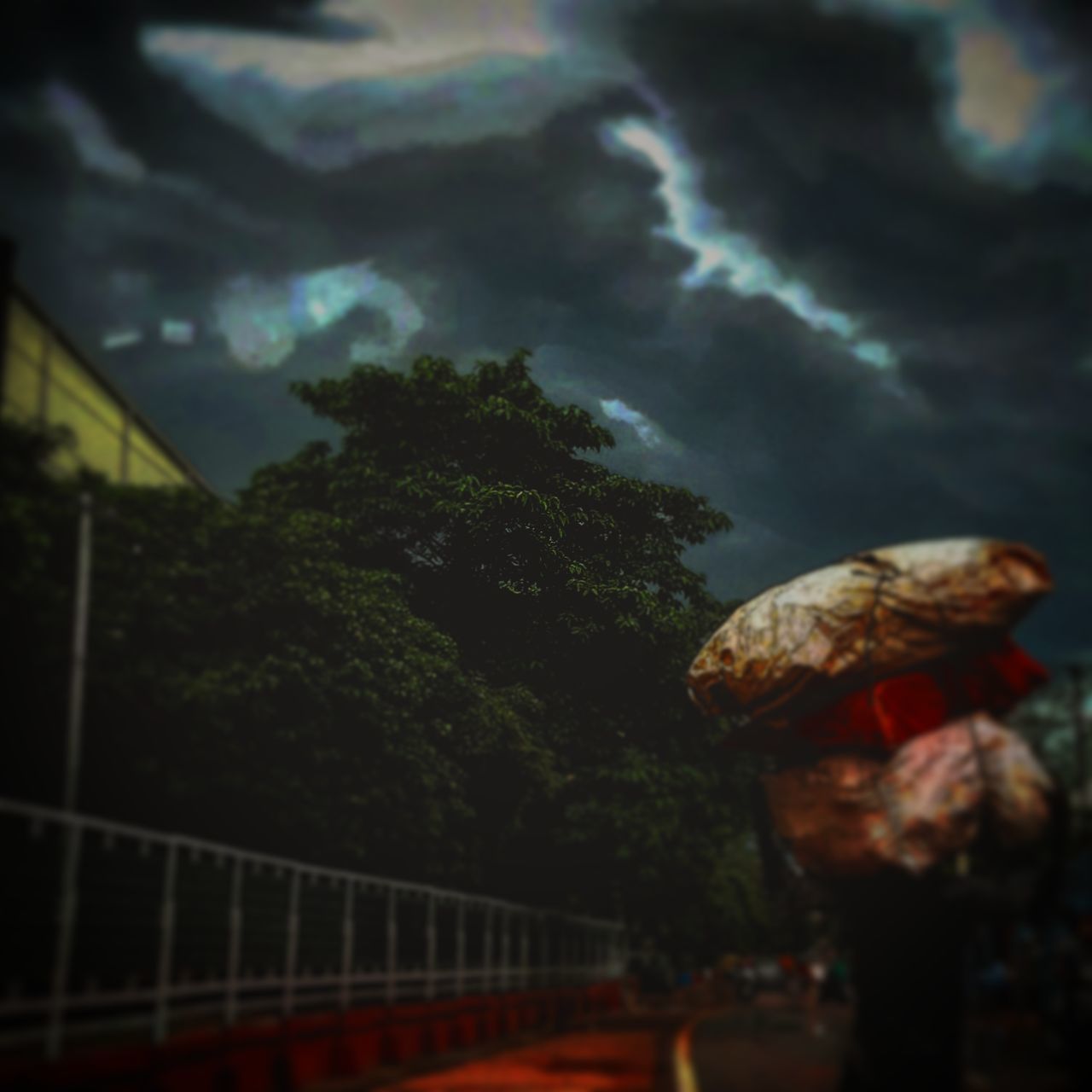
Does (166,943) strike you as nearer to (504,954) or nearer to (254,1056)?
A: (254,1056)

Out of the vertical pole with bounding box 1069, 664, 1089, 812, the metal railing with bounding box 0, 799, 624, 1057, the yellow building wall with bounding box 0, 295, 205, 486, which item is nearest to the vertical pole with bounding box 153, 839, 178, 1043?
the metal railing with bounding box 0, 799, 624, 1057

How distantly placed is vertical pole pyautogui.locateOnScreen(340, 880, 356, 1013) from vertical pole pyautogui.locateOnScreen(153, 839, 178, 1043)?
2944 mm

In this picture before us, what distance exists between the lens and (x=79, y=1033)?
630 cm

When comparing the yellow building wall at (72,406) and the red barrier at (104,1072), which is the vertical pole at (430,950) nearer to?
the yellow building wall at (72,406)

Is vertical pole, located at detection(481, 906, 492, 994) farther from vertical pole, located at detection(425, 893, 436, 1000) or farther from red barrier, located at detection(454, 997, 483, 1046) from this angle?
vertical pole, located at detection(425, 893, 436, 1000)

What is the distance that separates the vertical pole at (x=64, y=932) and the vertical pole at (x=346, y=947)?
165 inches

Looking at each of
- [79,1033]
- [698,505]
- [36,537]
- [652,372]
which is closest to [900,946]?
[79,1033]

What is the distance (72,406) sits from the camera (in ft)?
33.1

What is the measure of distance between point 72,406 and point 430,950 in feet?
21.7

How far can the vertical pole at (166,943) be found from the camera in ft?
23.0

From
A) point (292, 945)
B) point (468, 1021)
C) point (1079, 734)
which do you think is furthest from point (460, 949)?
point (1079, 734)

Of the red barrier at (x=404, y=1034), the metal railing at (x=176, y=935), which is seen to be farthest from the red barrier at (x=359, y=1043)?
the metal railing at (x=176, y=935)

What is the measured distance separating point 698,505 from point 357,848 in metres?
9.47

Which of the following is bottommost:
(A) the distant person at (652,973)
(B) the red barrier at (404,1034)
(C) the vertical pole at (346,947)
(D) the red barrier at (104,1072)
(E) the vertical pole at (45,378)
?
(A) the distant person at (652,973)
